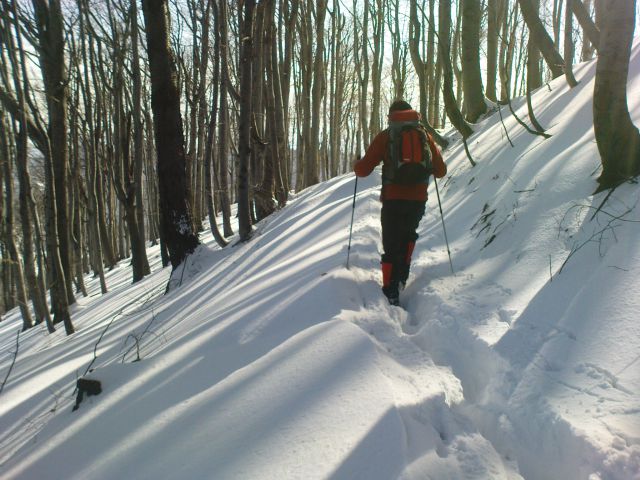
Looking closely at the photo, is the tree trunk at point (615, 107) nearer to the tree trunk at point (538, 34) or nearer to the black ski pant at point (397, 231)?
the black ski pant at point (397, 231)

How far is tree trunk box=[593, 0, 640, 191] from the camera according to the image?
11.3 ft

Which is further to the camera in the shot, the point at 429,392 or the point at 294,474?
the point at 429,392

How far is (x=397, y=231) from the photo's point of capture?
12.9 ft

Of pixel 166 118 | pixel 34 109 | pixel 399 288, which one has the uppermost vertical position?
pixel 34 109

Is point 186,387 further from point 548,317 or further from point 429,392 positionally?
point 548,317

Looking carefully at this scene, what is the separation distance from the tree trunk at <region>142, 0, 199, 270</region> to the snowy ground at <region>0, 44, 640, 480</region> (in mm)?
2768

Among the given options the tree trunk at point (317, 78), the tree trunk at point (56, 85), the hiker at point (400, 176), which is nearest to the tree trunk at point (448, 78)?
the hiker at point (400, 176)

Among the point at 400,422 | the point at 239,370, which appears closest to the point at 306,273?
the point at 239,370

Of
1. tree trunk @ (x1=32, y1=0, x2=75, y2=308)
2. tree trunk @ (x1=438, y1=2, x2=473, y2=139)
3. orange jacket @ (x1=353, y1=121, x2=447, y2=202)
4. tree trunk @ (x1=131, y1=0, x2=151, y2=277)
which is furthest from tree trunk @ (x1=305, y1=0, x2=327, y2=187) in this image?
orange jacket @ (x1=353, y1=121, x2=447, y2=202)

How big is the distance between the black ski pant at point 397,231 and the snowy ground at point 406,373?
11.4 inches

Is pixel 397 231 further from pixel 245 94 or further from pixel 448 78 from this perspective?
pixel 448 78

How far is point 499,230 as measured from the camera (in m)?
4.36

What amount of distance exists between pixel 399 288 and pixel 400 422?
2.12 m

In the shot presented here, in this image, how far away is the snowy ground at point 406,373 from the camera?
1.95m
